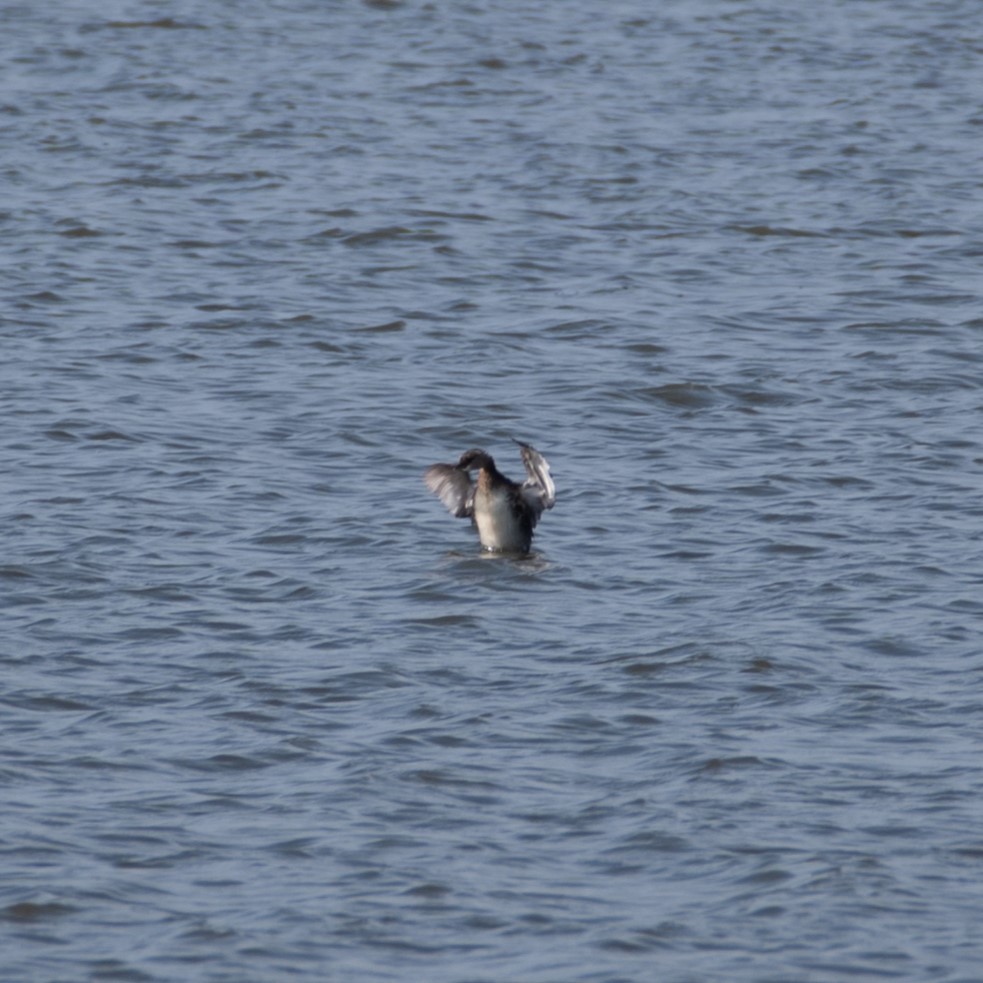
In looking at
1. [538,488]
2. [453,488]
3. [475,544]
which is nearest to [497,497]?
[538,488]

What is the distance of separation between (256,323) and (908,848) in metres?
10.3

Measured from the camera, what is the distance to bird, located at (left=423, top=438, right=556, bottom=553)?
11875 mm

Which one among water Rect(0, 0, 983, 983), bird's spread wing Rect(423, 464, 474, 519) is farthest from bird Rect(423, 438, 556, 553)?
water Rect(0, 0, 983, 983)

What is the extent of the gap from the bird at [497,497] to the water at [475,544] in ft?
0.62

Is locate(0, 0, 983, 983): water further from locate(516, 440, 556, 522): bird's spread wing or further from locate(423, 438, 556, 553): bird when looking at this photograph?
locate(516, 440, 556, 522): bird's spread wing

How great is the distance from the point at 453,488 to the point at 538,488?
539mm

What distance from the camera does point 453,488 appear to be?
1223cm

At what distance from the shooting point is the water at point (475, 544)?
25.0 feet

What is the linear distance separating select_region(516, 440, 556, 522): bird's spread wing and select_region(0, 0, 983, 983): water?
317mm

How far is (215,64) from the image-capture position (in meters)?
29.1

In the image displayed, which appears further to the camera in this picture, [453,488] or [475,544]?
[475,544]

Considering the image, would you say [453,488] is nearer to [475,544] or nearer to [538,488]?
[475,544]

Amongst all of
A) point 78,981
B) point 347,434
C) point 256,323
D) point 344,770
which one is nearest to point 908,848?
point 344,770

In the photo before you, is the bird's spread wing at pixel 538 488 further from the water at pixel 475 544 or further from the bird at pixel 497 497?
the water at pixel 475 544
